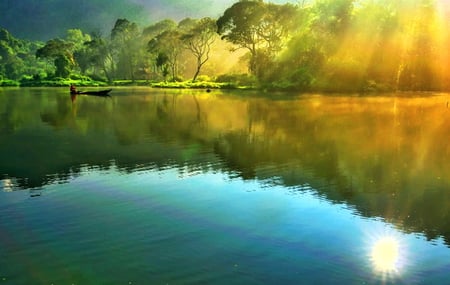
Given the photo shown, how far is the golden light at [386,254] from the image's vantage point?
924 centimetres

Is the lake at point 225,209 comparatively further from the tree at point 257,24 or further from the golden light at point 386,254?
the tree at point 257,24

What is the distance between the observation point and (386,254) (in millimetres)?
9891

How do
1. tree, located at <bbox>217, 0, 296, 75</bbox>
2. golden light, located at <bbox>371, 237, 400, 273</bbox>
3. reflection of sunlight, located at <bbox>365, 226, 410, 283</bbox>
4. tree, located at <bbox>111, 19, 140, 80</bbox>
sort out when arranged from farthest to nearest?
1. tree, located at <bbox>111, 19, 140, 80</bbox>
2. tree, located at <bbox>217, 0, 296, 75</bbox>
3. golden light, located at <bbox>371, 237, 400, 273</bbox>
4. reflection of sunlight, located at <bbox>365, 226, 410, 283</bbox>

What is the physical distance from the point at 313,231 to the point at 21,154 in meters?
16.3

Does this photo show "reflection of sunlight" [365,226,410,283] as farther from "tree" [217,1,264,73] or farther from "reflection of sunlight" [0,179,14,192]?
"tree" [217,1,264,73]

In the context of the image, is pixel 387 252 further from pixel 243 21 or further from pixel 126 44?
pixel 126 44

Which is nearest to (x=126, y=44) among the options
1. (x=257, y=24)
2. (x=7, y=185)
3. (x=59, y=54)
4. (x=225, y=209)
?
(x=59, y=54)

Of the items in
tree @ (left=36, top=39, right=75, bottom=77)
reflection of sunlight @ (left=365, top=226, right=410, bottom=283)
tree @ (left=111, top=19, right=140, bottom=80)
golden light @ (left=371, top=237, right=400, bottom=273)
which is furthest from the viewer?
tree @ (left=111, top=19, right=140, bottom=80)

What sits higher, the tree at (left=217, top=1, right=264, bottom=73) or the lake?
the tree at (left=217, top=1, right=264, bottom=73)

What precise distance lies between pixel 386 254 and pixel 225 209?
194 inches

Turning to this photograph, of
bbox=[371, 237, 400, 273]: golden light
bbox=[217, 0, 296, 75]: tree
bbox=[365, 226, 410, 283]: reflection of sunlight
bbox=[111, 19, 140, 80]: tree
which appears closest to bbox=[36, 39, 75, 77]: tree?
bbox=[111, 19, 140, 80]: tree

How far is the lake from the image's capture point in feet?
29.7

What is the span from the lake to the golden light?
1.8 inches

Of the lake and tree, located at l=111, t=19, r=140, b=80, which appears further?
tree, located at l=111, t=19, r=140, b=80
